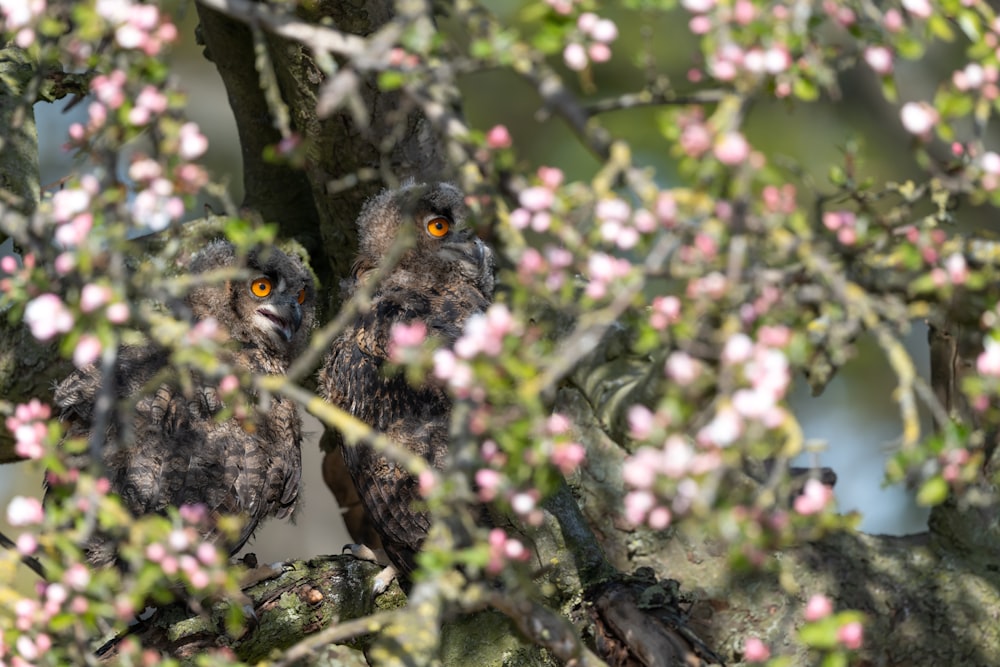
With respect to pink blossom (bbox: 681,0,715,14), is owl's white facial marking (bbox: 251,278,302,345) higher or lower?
lower

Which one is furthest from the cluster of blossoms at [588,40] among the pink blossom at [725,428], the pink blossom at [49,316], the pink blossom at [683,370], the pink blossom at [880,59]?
the pink blossom at [49,316]

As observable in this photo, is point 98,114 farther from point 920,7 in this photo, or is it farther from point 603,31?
point 920,7

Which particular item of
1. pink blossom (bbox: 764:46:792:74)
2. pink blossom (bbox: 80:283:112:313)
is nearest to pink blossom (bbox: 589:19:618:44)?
pink blossom (bbox: 764:46:792:74)

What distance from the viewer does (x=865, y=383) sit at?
945cm

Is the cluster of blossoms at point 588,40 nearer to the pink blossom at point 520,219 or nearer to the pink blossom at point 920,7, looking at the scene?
the pink blossom at point 520,219

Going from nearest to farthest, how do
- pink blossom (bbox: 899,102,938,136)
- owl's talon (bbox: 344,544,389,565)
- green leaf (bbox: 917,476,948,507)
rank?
green leaf (bbox: 917,476,948,507)
pink blossom (bbox: 899,102,938,136)
owl's talon (bbox: 344,544,389,565)

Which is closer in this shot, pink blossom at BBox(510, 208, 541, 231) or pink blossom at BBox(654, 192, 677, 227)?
pink blossom at BBox(654, 192, 677, 227)

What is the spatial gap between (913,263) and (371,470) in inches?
119

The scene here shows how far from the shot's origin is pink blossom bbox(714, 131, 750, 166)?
1.53 meters

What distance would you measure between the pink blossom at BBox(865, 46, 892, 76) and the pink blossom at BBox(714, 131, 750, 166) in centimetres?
30

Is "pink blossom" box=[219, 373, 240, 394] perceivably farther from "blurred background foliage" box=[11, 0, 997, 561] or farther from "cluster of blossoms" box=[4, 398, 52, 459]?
"blurred background foliage" box=[11, 0, 997, 561]

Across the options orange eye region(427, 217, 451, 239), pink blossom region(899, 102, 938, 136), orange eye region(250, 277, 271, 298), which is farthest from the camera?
orange eye region(427, 217, 451, 239)

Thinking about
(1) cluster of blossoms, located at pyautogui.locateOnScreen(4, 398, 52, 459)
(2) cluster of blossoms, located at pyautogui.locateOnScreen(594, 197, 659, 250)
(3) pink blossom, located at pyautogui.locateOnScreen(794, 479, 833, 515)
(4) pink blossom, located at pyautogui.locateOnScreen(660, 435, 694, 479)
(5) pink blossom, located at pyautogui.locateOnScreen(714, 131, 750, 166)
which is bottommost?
(1) cluster of blossoms, located at pyautogui.locateOnScreen(4, 398, 52, 459)

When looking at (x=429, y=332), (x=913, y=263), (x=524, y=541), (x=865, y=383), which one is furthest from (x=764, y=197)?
(x=865, y=383)
